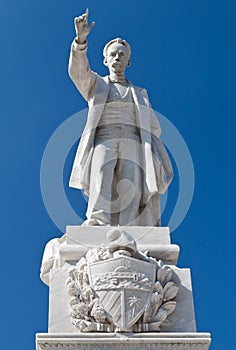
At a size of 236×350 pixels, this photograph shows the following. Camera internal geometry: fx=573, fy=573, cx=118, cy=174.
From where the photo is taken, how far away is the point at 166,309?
6.98 metres

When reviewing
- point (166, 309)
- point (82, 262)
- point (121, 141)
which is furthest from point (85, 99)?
point (166, 309)

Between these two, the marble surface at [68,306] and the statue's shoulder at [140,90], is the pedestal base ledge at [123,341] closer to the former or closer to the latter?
the marble surface at [68,306]

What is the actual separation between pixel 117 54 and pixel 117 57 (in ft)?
0.20

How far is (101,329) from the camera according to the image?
6590mm

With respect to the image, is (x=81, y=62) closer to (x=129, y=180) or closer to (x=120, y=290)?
(x=129, y=180)

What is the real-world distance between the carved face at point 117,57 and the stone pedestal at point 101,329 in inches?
142

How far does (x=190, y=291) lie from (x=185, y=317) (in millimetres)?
377

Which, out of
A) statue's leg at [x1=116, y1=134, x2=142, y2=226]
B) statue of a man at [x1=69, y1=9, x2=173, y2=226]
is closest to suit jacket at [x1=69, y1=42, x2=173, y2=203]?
statue of a man at [x1=69, y1=9, x2=173, y2=226]

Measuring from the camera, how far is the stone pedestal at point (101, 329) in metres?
6.47

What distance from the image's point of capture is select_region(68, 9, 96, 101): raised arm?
30.7ft

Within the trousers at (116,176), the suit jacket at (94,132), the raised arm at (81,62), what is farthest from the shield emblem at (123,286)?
the raised arm at (81,62)

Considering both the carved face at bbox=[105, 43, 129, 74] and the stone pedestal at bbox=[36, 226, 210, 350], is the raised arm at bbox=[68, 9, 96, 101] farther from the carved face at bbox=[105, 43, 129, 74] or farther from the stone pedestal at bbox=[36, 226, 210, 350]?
the stone pedestal at bbox=[36, 226, 210, 350]

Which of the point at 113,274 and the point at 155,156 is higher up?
the point at 155,156

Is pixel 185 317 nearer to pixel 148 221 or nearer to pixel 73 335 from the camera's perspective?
pixel 73 335
